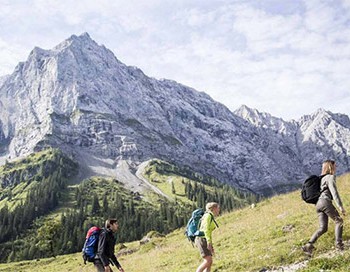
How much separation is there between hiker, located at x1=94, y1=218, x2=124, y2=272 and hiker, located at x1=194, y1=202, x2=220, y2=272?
3.19 m

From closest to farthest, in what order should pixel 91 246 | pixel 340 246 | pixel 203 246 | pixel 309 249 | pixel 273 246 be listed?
pixel 203 246 → pixel 91 246 → pixel 340 246 → pixel 309 249 → pixel 273 246

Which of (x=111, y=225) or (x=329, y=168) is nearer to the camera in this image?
(x=111, y=225)

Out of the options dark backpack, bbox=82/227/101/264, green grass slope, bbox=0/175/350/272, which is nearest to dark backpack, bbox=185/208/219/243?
dark backpack, bbox=82/227/101/264

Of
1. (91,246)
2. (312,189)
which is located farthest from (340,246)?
(91,246)

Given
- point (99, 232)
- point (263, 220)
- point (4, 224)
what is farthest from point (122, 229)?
point (99, 232)

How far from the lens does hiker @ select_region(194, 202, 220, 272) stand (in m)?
14.9

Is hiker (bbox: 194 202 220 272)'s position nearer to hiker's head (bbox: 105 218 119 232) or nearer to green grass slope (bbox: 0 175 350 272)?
hiker's head (bbox: 105 218 119 232)

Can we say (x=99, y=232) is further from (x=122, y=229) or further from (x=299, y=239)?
(x=122, y=229)

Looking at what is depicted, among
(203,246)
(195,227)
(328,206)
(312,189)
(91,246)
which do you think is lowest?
(203,246)

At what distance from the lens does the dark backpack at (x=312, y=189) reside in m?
15.7

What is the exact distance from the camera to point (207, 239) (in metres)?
14.8

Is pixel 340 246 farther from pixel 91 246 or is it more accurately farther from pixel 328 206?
pixel 91 246

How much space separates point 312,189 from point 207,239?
4.90m

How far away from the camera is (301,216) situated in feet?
85.4
